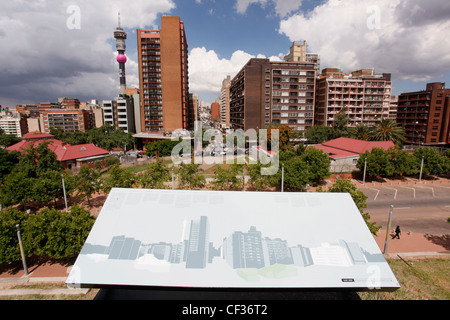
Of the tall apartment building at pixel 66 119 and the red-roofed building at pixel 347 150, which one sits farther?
the tall apartment building at pixel 66 119

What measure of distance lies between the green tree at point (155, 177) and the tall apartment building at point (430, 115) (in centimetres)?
6136

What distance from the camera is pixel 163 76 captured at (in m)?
56.8

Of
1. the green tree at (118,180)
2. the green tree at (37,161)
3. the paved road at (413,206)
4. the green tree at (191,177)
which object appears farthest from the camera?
the green tree at (37,161)

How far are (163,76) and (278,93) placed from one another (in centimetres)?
2808

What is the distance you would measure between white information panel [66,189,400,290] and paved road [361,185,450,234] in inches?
470

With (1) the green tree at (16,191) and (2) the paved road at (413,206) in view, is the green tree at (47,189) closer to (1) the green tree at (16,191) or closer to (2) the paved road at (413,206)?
(1) the green tree at (16,191)

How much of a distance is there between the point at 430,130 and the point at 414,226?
53384 mm

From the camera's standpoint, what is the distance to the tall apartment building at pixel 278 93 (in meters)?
56.0

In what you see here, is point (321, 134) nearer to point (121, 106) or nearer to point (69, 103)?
point (121, 106)

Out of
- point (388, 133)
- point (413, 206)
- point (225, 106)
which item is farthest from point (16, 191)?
point (225, 106)

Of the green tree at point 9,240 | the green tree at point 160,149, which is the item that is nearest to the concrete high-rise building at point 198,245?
the green tree at point 9,240

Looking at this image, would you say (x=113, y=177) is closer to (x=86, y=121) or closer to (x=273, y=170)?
(x=273, y=170)

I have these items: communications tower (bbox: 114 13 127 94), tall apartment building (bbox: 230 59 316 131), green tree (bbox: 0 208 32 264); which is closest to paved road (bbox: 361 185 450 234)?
green tree (bbox: 0 208 32 264)
